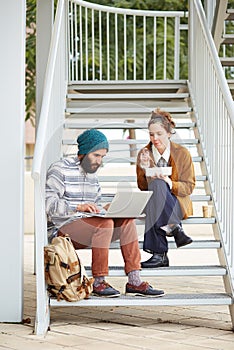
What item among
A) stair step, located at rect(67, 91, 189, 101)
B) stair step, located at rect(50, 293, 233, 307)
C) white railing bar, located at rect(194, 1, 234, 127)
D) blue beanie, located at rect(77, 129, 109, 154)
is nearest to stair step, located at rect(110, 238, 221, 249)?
stair step, located at rect(50, 293, 233, 307)

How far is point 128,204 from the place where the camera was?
4.88 metres

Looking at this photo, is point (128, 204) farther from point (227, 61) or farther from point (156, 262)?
point (227, 61)

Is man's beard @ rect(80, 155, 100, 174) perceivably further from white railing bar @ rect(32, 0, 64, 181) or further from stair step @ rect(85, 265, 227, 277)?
stair step @ rect(85, 265, 227, 277)

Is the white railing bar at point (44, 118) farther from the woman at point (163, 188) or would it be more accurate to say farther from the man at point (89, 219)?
the woman at point (163, 188)

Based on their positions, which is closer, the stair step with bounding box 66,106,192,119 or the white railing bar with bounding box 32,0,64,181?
the white railing bar with bounding box 32,0,64,181

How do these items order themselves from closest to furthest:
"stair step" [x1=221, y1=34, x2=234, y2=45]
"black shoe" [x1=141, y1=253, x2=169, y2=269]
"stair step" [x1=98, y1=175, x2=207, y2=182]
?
1. "black shoe" [x1=141, y1=253, x2=169, y2=269]
2. "stair step" [x1=98, y1=175, x2=207, y2=182]
3. "stair step" [x1=221, y1=34, x2=234, y2=45]

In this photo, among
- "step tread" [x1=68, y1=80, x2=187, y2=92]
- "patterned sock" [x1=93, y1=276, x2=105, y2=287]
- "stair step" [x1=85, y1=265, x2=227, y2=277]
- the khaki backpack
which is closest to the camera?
the khaki backpack

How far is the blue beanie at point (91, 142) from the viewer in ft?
15.9

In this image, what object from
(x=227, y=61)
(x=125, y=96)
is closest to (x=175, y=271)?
(x=125, y=96)

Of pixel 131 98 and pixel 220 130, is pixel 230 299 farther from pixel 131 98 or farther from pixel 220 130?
pixel 131 98

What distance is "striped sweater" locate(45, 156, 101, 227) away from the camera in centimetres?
470

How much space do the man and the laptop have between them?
42mm

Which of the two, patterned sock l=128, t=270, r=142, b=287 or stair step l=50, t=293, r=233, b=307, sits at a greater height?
patterned sock l=128, t=270, r=142, b=287

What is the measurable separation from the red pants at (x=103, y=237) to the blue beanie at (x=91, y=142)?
0.40 m
